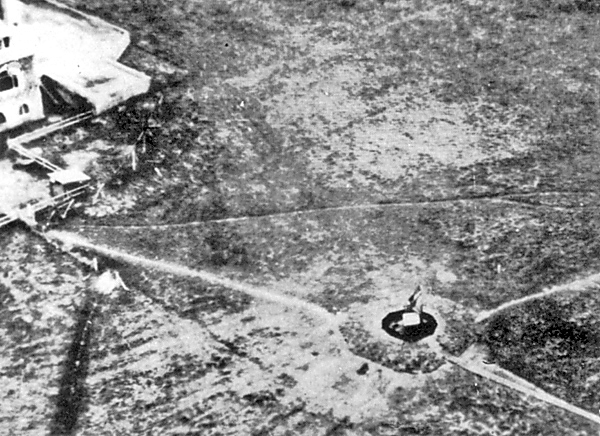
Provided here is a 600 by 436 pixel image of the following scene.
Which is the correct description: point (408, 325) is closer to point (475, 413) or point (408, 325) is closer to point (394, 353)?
point (394, 353)

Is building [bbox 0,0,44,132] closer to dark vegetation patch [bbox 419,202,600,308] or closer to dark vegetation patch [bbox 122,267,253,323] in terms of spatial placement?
dark vegetation patch [bbox 122,267,253,323]

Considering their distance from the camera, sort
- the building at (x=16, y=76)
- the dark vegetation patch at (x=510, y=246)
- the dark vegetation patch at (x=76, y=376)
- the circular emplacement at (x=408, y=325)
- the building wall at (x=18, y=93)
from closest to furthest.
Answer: the dark vegetation patch at (x=76, y=376) → the circular emplacement at (x=408, y=325) → the dark vegetation patch at (x=510, y=246) → the building at (x=16, y=76) → the building wall at (x=18, y=93)

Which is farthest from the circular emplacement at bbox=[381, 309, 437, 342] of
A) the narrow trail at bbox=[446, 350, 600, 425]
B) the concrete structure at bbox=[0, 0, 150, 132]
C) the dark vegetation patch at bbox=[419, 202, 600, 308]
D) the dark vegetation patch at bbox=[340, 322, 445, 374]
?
the concrete structure at bbox=[0, 0, 150, 132]

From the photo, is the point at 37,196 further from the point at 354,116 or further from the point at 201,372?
the point at 354,116

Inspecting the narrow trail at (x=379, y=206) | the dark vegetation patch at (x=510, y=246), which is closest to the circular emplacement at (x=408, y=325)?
the dark vegetation patch at (x=510, y=246)

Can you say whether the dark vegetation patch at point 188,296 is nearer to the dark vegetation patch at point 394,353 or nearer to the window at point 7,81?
the dark vegetation patch at point 394,353

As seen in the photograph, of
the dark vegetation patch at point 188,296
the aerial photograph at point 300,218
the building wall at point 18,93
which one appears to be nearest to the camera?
the aerial photograph at point 300,218
